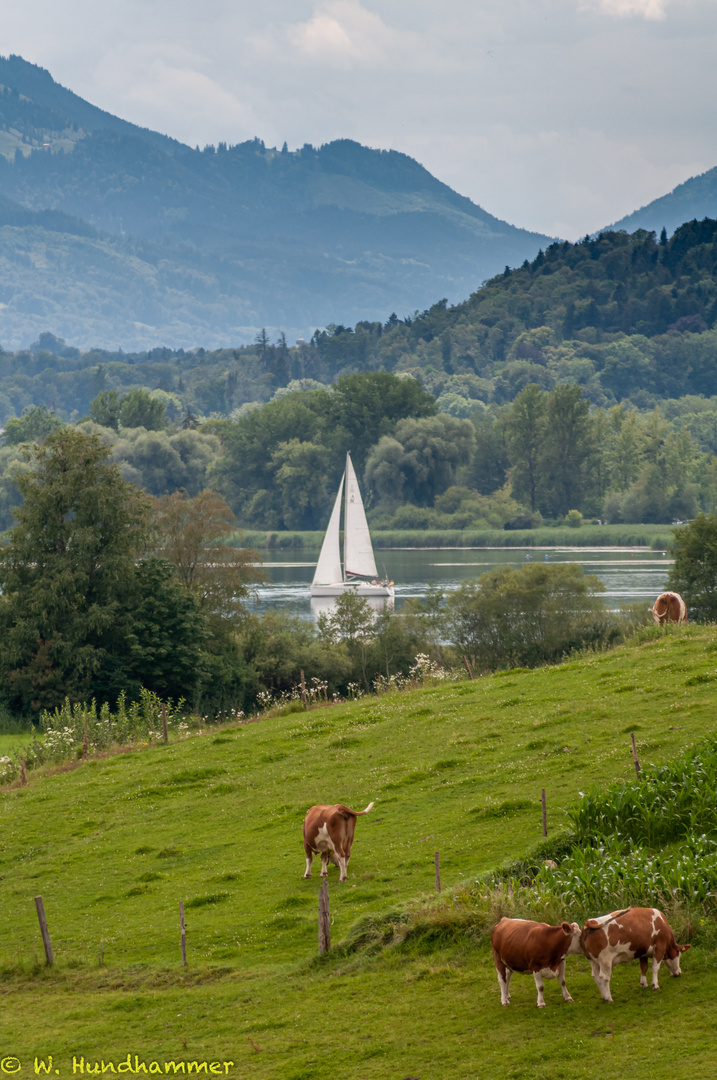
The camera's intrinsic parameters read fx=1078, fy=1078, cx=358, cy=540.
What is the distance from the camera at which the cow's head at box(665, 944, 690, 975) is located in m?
8.48

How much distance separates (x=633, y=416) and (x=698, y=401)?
54070 mm

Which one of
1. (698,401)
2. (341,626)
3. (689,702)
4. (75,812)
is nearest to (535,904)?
(689,702)

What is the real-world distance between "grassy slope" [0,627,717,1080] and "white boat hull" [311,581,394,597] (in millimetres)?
53036

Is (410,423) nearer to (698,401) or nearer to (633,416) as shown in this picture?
(633,416)

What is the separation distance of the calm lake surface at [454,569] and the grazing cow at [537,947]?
2205 inches

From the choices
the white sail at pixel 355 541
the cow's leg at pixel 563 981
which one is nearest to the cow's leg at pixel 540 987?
the cow's leg at pixel 563 981

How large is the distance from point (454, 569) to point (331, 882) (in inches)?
3590

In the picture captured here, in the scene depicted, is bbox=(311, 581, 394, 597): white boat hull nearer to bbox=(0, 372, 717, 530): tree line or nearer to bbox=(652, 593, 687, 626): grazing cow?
bbox=(652, 593, 687, 626): grazing cow

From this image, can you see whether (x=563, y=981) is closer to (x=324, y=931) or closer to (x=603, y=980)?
(x=603, y=980)

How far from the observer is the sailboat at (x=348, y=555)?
81688mm

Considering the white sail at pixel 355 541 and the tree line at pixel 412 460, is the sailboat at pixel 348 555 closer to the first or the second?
the white sail at pixel 355 541

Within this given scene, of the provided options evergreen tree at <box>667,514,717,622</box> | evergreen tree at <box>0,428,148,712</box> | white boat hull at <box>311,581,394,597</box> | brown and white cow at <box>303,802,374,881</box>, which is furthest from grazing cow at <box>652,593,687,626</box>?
white boat hull at <box>311,581,394,597</box>

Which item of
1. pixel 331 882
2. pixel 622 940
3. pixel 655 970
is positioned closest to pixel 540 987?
pixel 622 940

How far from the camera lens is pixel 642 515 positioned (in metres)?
128
